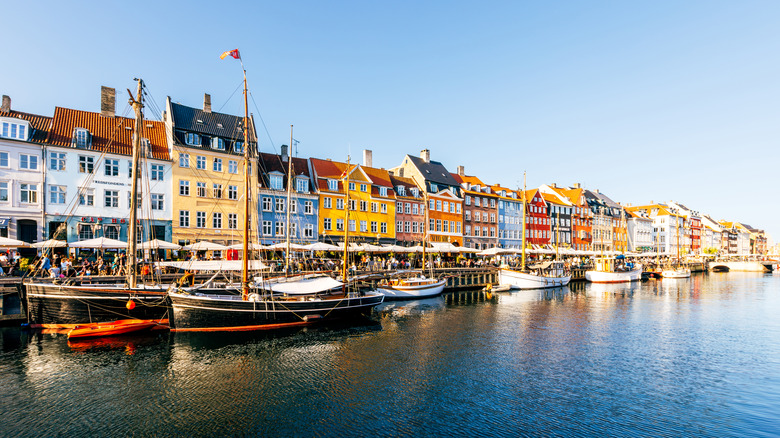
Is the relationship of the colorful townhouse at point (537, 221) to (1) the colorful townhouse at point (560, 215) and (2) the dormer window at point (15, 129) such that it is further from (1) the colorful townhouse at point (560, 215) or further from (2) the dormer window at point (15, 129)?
(2) the dormer window at point (15, 129)

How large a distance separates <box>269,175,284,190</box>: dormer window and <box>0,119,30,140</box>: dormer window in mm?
22416

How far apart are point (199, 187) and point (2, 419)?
3483 centimetres

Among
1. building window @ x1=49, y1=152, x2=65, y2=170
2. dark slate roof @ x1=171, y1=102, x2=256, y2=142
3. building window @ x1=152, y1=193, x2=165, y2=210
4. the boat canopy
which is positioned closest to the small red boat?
the boat canopy

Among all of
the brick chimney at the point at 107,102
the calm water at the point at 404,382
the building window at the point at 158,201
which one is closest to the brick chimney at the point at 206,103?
the brick chimney at the point at 107,102

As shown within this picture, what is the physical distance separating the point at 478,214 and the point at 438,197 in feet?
36.6

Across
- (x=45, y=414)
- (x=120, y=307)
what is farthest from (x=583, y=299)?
(x=45, y=414)

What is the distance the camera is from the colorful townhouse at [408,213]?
61.8 meters

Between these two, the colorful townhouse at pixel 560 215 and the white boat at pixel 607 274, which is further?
the colorful townhouse at pixel 560 215

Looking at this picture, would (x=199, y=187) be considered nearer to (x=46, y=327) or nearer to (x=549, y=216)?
(x=46, y=327)

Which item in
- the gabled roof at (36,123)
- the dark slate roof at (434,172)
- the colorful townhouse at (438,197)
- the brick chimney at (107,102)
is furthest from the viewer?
the dark slate roof at (434,172)

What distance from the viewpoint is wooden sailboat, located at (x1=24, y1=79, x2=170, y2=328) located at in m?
23.5

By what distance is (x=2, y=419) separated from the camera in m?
13.2

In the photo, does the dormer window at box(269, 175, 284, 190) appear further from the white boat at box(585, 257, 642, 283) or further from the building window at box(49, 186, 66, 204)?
the white boat at box(585, 257, 642, 283)

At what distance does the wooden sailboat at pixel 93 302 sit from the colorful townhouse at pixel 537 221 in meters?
69.5
